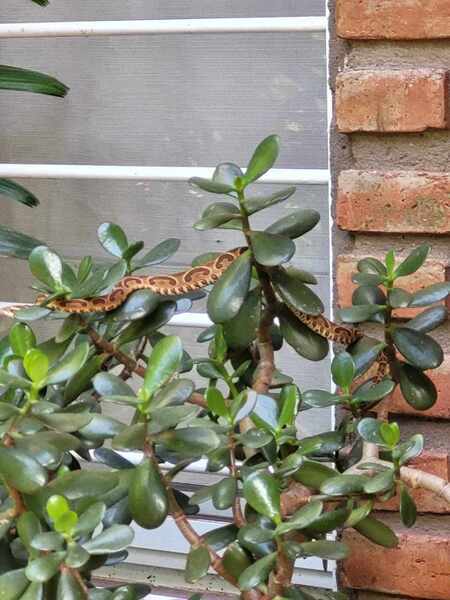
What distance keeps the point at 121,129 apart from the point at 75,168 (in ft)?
0.40

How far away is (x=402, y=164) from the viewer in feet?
4.17

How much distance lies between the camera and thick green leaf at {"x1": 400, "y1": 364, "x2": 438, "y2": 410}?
1056 millimetres

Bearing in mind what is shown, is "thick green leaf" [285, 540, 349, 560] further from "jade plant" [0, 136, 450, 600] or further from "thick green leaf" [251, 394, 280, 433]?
"thick green leaf" [251, 394, 280, 433]

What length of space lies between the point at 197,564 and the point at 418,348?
32 cm

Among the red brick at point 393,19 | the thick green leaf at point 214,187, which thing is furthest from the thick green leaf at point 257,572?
the red brick at point 393,19

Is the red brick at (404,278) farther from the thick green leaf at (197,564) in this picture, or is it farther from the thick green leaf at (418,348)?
the thick green leaf at (197,564)

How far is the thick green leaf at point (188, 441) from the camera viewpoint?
2.69 feet

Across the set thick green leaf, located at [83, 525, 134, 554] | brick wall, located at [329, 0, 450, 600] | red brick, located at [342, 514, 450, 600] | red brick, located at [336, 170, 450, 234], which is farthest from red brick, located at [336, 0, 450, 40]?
thick green leaf, located at [83, 525, 134, 554]

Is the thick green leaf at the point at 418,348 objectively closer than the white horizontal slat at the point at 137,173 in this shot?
Yes

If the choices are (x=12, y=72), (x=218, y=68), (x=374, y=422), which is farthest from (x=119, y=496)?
(x=218, y=68)

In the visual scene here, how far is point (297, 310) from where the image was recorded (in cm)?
102

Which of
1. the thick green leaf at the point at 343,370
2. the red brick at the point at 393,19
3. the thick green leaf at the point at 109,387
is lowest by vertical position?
the thick green leaf at the point at 343,370

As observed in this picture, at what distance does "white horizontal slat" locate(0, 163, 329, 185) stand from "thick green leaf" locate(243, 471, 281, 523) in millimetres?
709

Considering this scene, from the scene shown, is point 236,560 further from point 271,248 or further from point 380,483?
point 271,248
